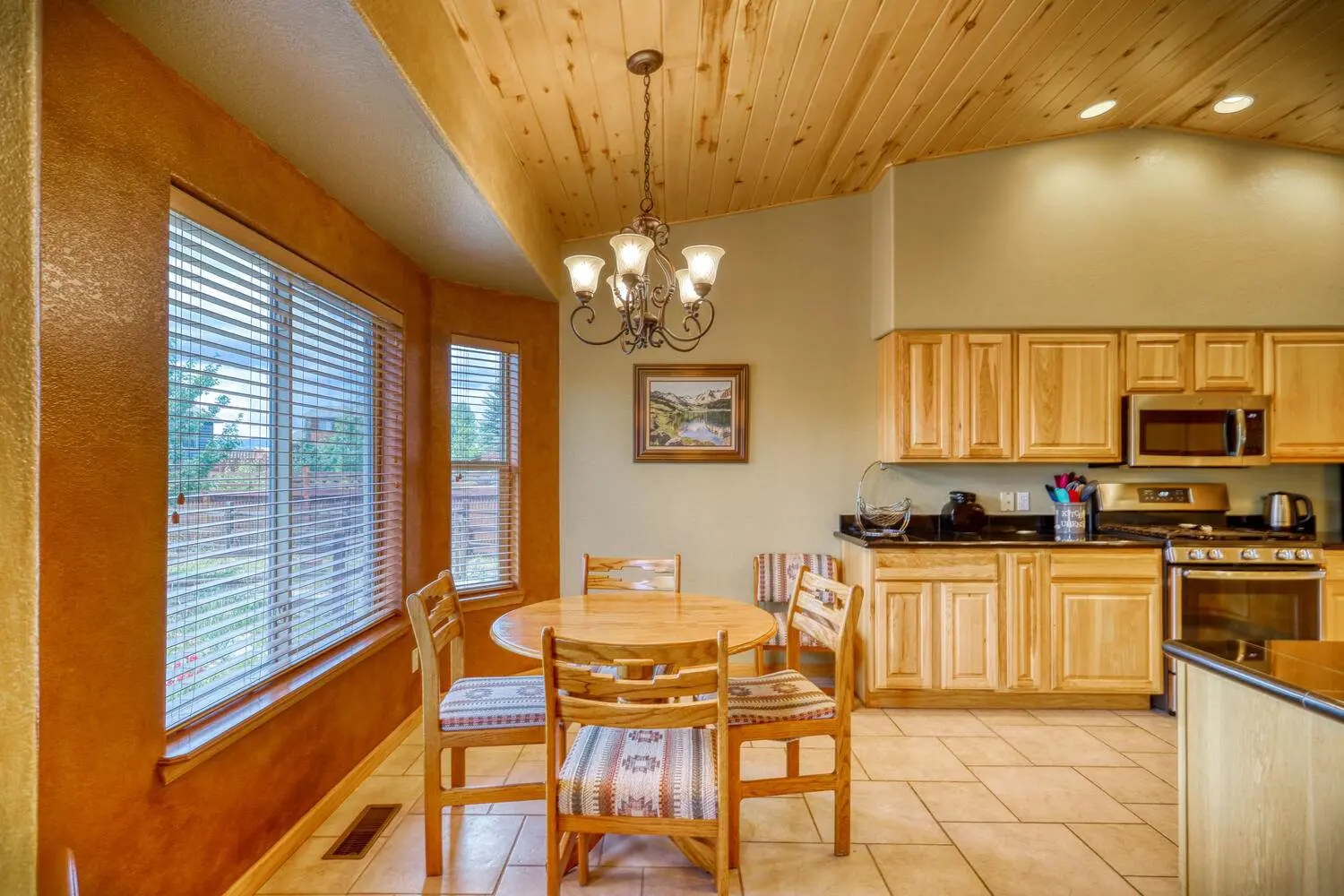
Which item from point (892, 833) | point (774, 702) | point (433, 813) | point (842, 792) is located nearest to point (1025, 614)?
point (892, 833)

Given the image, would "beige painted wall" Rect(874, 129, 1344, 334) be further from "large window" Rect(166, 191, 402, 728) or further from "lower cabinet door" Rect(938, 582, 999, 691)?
"large window" Rect(166, 191, 402, 728)

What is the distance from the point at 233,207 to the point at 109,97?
45 cm

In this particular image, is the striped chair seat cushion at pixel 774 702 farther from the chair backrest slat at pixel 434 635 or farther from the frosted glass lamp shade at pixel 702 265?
the frosted glass lamp shade at pixel 702 265

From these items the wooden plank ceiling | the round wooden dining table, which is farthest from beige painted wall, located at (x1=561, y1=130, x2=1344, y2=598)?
the round wooden dining table

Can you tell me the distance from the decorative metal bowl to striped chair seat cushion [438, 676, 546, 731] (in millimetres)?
2182

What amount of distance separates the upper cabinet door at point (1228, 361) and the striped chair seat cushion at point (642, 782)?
3531 mm

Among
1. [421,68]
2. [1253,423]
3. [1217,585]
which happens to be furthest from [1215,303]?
[421,68]

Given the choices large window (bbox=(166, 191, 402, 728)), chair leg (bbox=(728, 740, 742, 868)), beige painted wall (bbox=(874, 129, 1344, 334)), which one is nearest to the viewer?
large window (bbox=(166, 191, 402, 728))

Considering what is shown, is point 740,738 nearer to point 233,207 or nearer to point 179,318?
point 179,318

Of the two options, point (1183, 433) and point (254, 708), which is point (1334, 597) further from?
point (254, 708)

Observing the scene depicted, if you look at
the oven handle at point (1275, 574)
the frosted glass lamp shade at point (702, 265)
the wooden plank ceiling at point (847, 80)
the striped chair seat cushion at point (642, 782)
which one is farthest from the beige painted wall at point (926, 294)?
the striped chair seat cushion at point (642, 782)

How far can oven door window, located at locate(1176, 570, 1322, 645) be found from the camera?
330 centimetres

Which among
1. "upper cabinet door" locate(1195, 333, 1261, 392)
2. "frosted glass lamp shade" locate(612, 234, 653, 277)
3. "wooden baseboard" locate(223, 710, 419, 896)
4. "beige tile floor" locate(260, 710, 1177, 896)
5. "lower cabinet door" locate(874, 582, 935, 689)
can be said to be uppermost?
"frosted glass lamp shade" locate(612, 234, 653, 277)

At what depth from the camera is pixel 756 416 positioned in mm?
4082
